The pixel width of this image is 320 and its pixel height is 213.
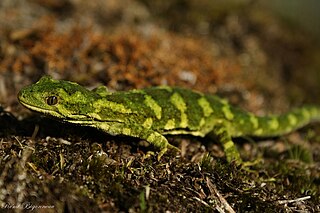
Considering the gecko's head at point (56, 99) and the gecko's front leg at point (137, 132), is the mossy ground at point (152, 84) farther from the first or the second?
the gecko's head at point (56, 99)

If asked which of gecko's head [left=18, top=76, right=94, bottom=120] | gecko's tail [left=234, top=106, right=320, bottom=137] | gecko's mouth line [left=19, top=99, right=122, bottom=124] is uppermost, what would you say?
gecko's head [left=18, top=76, right=94, bottom=120]

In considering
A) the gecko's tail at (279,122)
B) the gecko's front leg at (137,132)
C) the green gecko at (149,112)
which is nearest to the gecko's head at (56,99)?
the green gecko at (149,112)

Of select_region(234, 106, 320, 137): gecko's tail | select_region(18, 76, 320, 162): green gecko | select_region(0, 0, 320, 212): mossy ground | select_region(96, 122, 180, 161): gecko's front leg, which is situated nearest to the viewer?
select_region(0, 0, 320, 212): mossy ground

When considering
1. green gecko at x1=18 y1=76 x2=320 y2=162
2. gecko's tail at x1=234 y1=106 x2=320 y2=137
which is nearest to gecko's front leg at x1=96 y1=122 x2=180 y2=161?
green gecko at x1=18 y1=76 x2=320 y2=162

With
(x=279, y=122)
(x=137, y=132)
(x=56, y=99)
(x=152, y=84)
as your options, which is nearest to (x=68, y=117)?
(x=56, y=99)

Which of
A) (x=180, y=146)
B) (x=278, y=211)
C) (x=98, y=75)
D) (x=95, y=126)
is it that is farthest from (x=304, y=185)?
(x=98, y=75)

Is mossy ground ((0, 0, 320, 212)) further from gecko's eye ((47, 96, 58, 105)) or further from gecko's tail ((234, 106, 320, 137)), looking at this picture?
gecko's eye ((47, 96, 58, 105))

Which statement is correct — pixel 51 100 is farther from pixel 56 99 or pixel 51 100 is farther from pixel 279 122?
pixel 279 122

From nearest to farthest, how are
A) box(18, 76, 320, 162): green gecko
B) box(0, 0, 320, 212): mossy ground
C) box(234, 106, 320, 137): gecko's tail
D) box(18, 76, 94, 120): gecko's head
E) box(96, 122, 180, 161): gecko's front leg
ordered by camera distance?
box(0, 0, 320, 212): mossy ground, box(18, 76, 94, 120): gecko's head, box(18, 76, 320, 162): green gecko, box(96, 122, 180, 161): gecko's front leg, box(234, 106, 320, 137): gecko's tail

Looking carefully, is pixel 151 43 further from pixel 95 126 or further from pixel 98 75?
pixel 95 126
